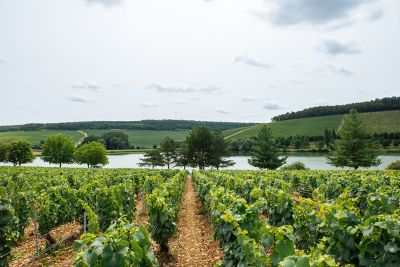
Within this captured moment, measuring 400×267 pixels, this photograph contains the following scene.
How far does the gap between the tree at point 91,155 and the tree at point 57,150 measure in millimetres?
1736

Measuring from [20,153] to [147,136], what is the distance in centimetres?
8083

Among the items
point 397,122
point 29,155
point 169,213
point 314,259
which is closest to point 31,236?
point 169,213

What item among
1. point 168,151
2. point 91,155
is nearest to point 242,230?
point 168,151

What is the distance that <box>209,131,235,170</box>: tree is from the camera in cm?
6469

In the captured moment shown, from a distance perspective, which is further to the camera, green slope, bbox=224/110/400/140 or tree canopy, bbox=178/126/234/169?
green slope, bbox=224/110/400/140

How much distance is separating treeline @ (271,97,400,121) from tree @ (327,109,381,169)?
190ft

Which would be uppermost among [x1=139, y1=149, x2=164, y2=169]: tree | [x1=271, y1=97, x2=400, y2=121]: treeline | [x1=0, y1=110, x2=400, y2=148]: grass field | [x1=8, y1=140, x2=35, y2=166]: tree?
[x1=271, y1=97, x2=400, y2=121]: treeline

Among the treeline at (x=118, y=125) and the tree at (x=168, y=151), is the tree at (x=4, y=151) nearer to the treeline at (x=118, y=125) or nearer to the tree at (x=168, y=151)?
the tree at (x=168, y=151)

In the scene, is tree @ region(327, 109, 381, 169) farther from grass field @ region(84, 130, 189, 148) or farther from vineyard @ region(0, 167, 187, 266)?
grass field @ region(84, 130, 189, 148)

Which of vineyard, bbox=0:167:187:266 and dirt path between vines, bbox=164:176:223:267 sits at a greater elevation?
vineyard, bbox=0:167:187:266

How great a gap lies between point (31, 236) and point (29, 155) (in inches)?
2514

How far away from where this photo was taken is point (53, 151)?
73375 millimetres

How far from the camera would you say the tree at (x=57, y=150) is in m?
73.4

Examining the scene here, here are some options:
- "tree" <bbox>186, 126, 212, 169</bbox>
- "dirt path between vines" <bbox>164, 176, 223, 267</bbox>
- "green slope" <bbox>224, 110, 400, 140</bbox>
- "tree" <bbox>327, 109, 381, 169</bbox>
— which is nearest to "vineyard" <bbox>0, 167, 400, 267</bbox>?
"dirt path between vines" <bbox>164, 176, 223, 267</bbox>
